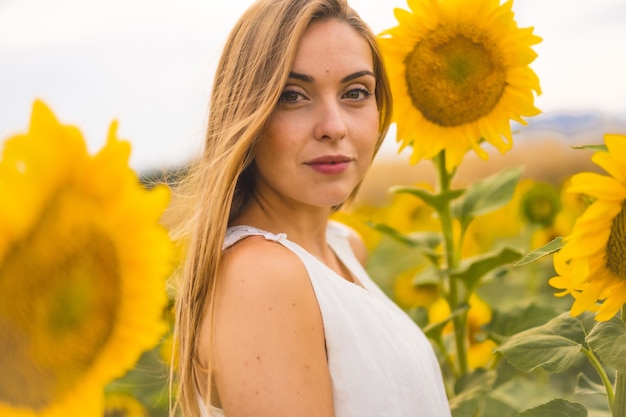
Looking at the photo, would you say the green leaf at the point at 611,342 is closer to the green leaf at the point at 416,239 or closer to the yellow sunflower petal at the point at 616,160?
Answer: the yellow sunflower petal at the point at 616,160

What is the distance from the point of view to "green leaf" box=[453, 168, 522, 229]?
7.00ft

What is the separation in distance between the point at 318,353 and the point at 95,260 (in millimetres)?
937

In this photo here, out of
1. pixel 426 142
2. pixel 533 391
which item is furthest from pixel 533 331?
pixel 533 391

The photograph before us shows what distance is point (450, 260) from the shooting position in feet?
7.16

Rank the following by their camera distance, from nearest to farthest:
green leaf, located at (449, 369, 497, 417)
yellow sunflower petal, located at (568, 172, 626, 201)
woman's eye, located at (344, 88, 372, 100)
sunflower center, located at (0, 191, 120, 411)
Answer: sunflower center, located at (0, 191, 120, 411) → yellow sunflower petal, located at (568, 172, 626, 201) → woman's eye, located at (344, 88, 372, 100) → green leaf, located at (449, 369, 497, 417)

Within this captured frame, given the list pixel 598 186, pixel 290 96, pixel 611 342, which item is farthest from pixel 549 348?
pixel 290 96

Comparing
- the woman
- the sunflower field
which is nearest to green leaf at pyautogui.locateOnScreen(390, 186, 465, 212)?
the sunflower field

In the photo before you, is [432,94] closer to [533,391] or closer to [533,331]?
[533,331]

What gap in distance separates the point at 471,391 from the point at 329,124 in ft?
2.88

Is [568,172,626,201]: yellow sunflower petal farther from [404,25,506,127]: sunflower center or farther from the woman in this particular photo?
[404,25,506,127]: sunflower center

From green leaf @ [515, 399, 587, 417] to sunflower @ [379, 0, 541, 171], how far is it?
0.75 meters

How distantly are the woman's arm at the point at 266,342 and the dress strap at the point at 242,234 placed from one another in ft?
0.25

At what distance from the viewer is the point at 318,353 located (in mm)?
1497

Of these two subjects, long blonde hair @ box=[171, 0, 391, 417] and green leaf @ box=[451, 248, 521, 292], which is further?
green leaf @ box=[451, 248, 521, 292]
